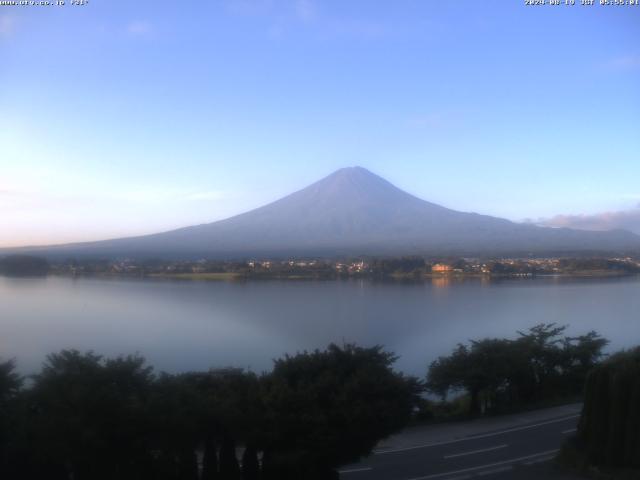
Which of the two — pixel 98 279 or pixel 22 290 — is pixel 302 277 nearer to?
pixel 98 279

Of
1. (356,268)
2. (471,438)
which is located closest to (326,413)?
(471,438)

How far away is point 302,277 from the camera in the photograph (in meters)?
22.2

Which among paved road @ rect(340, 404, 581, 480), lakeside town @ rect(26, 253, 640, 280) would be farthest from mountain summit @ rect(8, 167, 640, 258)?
paved road @ rect(340, 404, 581, 480)

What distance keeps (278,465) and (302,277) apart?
17.5 metres

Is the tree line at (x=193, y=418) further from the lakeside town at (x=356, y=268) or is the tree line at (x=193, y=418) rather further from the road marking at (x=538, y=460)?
the lakeside town at (x=356, y=268)

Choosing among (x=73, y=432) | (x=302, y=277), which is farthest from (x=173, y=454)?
(x=302, y=277)

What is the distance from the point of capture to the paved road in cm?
568

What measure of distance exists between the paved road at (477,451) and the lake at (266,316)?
1863 millimetres

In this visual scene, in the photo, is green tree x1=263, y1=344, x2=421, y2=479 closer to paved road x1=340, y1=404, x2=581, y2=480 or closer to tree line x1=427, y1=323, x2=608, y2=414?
paved road x1=340, y1=404, x2=581, y2=480

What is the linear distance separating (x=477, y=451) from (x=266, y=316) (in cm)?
772

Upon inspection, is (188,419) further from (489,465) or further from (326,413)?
(489,465)

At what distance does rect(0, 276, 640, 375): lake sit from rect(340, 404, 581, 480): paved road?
186 centimetres

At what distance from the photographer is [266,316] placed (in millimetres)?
13711

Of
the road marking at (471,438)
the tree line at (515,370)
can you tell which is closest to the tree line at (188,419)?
the road marking at (471,438)
